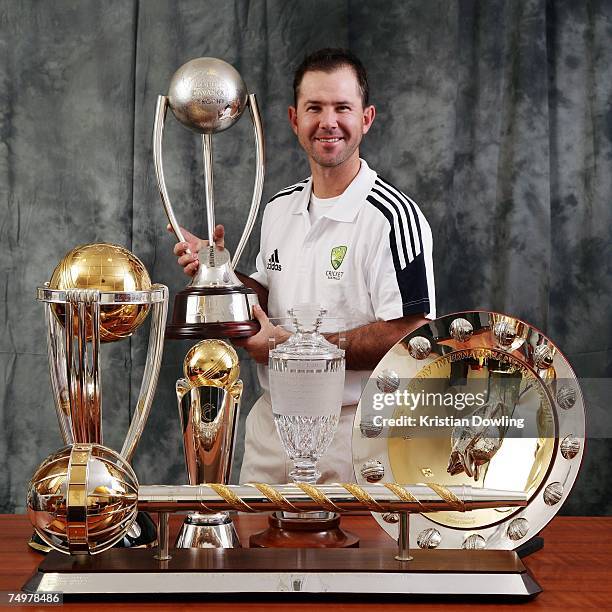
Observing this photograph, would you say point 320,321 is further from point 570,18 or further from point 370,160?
point 570,18

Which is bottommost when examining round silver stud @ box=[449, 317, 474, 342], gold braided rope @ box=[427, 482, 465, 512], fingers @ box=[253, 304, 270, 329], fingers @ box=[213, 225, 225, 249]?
gold braided rope @ box=[427, 482, 465, 512]

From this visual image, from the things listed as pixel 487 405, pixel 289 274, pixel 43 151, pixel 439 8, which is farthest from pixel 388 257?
pixel 43 151

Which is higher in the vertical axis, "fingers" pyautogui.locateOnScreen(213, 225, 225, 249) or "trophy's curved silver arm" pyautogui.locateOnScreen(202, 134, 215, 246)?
"trophy's curved silver arm" pyautogui.locateOnScreen(202, 134, 215, 246)

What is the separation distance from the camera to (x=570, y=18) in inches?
114

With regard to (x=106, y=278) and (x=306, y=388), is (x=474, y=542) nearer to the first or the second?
(x=306, y=388)

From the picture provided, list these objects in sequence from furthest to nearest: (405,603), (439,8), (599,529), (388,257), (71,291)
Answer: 1. (439,8)
2. (388,257)
3. (599,529)
4. (71,291)
5. (405,603)

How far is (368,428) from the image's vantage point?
1.21 meters

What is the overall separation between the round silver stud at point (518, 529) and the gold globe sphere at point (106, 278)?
546 mm

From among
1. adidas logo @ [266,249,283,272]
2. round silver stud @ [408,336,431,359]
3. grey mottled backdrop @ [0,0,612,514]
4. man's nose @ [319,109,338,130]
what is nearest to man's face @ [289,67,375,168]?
man's nose @ [319,109,338,130]

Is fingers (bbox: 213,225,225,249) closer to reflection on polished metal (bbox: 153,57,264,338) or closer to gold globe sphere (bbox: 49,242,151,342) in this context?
reflection on polished metal (bbox: 153,57,264,338)

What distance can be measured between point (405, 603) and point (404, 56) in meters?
2.19

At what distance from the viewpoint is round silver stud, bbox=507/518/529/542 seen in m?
1.17

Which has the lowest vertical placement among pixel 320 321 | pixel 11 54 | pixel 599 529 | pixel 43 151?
pixel 599 529

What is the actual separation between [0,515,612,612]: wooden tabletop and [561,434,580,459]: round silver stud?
0.45 feet
